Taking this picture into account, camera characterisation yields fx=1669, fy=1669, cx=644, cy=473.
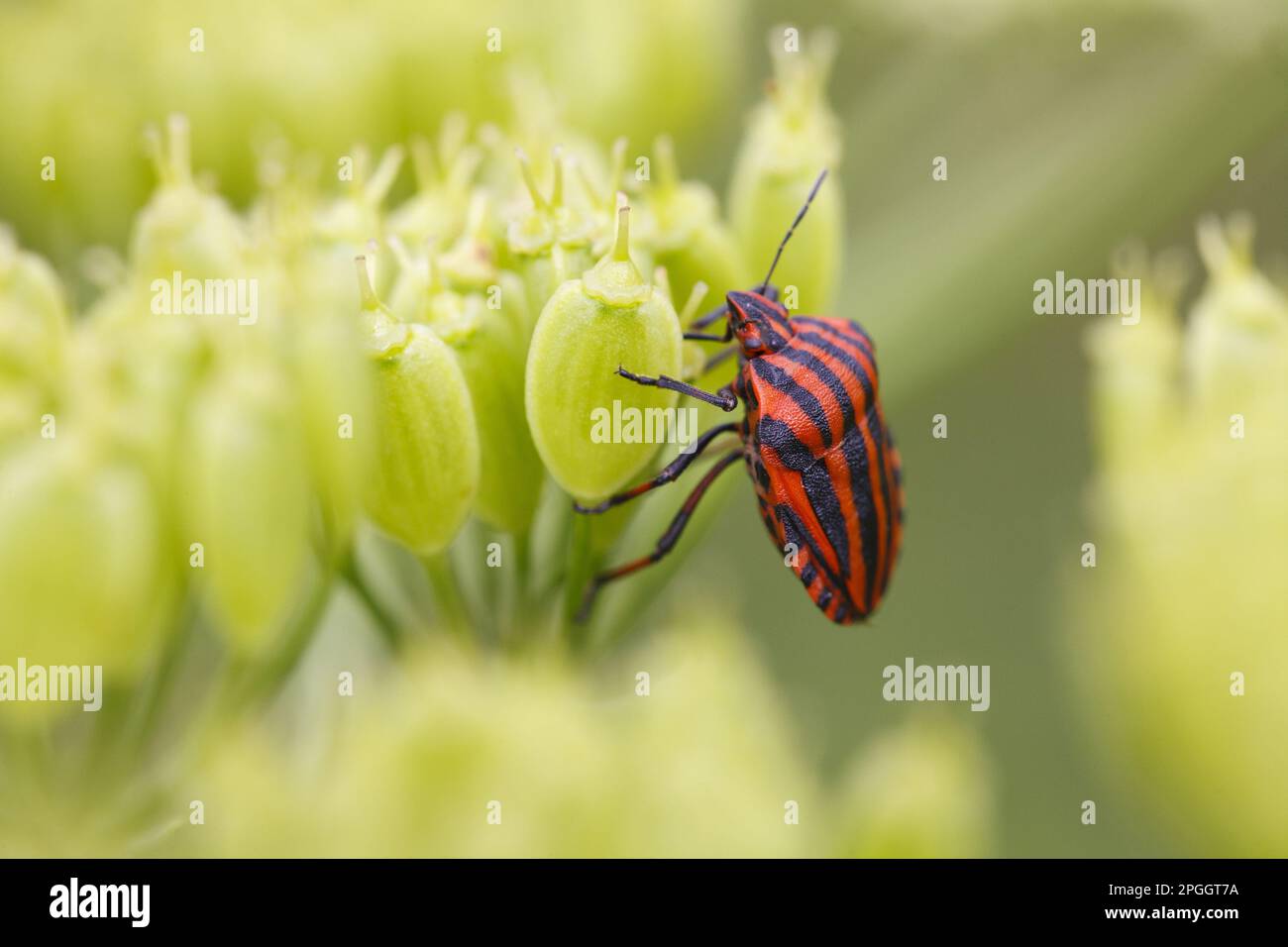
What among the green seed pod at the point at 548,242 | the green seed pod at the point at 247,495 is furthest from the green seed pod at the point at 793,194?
the green seed pod at the point at 247,495

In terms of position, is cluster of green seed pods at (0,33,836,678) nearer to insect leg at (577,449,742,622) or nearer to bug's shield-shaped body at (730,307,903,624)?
insect leg at (577,449,742,622)

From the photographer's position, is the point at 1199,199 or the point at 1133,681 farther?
the point at 1199,199

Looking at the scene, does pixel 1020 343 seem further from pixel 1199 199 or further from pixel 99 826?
pixel 99 826

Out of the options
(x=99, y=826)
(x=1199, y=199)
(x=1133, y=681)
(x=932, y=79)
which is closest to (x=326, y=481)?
(x=99, y=826)

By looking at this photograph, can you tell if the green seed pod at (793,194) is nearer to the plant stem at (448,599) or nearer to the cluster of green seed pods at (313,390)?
the cluster of green seed pods at (313,390)

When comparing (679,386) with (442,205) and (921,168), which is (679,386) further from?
(921,168)

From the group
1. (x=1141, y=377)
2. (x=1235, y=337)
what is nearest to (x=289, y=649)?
(x=1141, y=377)

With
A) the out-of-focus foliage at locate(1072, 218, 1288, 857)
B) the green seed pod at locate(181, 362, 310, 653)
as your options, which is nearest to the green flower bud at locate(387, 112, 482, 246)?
the green seed pod at locate(181, 362, 310, 653)
